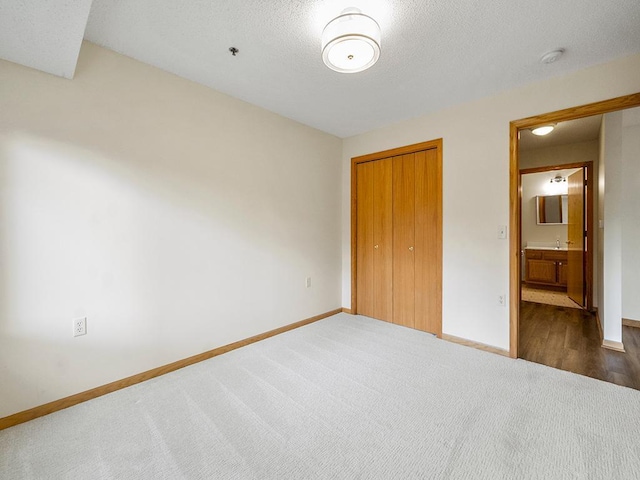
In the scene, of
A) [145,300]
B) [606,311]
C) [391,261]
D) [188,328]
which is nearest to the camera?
[145,300]

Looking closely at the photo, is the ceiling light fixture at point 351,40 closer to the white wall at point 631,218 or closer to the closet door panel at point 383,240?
the closet door panel at point 383,240

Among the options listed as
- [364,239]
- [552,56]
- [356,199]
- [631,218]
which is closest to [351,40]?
[552,56]

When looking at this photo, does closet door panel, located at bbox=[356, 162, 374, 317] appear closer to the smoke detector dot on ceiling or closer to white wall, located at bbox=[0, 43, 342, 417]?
white wall, located at bbox=[0, 43, 342, 417]

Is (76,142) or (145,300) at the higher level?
(76,142)

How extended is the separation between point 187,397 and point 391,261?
2514 millimetres

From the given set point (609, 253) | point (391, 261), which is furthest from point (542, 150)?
point (391, 261)

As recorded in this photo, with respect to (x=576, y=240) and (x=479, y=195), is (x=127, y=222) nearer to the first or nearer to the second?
(x=479, y=195)

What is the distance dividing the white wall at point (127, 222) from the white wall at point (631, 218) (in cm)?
398

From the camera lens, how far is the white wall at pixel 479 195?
251cm

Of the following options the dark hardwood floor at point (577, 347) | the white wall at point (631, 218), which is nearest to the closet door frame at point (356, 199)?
the dark hardwood floor at point (577, 347)

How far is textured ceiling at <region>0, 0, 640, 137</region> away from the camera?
1.59 m

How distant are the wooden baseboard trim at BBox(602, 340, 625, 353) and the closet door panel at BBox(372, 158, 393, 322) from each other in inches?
80.4

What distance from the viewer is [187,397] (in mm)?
1958

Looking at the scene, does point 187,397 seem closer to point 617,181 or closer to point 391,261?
point 391,261
